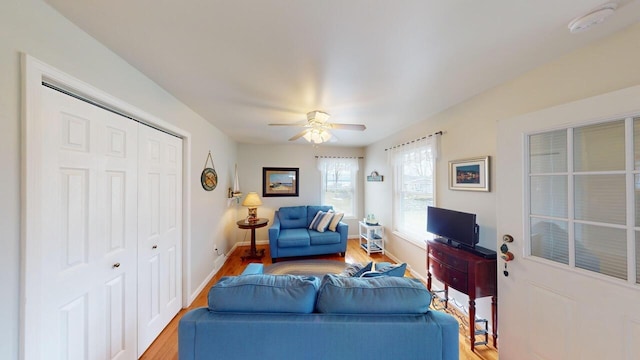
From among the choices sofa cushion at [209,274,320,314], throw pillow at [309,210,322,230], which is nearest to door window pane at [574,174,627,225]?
sofa cushion at [209,274,320,314]

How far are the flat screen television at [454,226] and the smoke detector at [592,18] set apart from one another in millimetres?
1443

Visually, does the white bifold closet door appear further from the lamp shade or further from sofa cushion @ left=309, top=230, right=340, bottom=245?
sofa cushion @ left=309, top=230, right=340, bottom=245

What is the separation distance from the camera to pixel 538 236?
4.99 feet

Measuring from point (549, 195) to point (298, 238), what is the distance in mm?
3209

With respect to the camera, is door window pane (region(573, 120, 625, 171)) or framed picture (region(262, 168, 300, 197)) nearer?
door window pane (region(573, 120, 625, 171))

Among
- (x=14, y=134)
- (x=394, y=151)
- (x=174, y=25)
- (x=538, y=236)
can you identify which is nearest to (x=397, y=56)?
(x=174, y=25)

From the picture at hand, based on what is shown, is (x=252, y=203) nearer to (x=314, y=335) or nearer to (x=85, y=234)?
(x=85, y=234)

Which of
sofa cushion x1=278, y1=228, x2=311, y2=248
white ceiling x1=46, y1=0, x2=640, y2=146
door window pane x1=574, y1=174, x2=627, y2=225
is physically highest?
white ceiling x1=46, y1=0, x2=640, y2=146

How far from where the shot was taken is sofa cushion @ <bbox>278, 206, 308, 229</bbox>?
4.41 m

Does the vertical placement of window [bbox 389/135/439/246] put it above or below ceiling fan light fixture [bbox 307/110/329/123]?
below

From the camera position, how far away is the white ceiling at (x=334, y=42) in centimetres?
108

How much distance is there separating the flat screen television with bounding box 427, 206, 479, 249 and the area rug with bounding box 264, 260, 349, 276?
171cm

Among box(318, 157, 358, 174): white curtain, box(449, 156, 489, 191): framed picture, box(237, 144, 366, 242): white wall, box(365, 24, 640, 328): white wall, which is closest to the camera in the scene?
box(365, 24, 640, 328): white wall

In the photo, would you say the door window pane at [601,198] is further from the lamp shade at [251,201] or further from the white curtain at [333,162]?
the lamp shade at [251,201]
